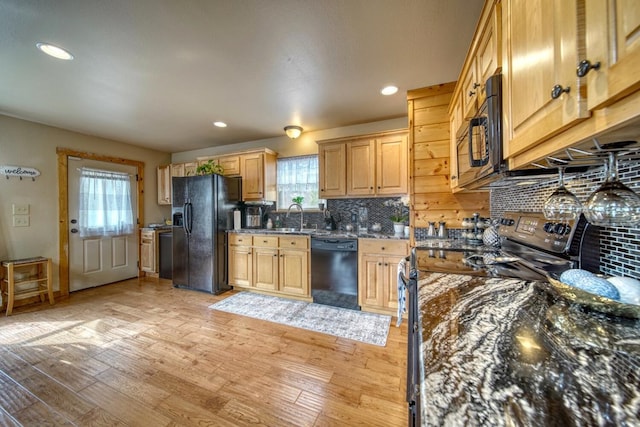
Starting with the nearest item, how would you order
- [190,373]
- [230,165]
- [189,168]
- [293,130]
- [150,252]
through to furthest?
[190,373] < [293,130] < [230,165] < [150,252] < [189,168]

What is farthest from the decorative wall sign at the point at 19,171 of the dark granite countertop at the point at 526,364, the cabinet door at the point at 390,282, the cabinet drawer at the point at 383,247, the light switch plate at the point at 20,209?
the dark granite countertop at the point at 526,364

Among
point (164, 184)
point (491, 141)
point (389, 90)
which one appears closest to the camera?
point (491, 141)

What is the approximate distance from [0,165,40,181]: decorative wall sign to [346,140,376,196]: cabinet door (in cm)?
422

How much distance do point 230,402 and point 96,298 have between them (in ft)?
10.3

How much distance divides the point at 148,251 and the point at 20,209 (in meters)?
1.66

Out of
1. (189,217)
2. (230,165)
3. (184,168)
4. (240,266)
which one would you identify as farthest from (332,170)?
(184,168)

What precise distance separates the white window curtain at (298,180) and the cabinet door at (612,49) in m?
3.21

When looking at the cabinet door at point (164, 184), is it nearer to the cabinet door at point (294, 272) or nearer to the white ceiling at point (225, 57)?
the white ceiling at point (225, 57)

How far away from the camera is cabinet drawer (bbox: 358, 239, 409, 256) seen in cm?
260

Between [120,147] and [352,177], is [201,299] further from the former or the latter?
[120,147]

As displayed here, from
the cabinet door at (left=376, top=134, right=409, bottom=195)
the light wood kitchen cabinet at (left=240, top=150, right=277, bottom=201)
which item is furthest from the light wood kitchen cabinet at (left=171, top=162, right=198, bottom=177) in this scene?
the cabinet door at (left=376, top=134, right=409, bottom=195)

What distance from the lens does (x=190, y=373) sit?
5.80ft

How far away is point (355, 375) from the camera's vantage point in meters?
1.75

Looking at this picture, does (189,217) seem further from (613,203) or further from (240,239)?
(613,203)
